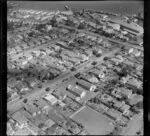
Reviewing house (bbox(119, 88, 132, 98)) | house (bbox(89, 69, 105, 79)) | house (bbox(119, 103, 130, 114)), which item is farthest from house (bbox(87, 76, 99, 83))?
house (bbox(119, 103, 130, 114))

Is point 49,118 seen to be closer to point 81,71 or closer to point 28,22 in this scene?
point 81,71

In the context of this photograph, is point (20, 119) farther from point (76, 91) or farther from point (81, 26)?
point (81, 26)

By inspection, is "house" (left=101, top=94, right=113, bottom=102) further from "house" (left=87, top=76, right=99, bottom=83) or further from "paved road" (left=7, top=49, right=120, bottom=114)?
"paved road" (left=7, top=49, right=120, bottom=114)

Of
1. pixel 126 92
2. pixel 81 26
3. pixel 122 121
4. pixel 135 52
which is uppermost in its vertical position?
pixel 81 26

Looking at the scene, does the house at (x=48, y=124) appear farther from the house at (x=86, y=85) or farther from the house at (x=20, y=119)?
the house at (x=86, y=85)

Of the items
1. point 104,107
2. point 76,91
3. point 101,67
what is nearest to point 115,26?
point 101,67

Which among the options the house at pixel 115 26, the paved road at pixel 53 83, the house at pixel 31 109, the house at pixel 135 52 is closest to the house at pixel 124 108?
the house at pixel 135 52
